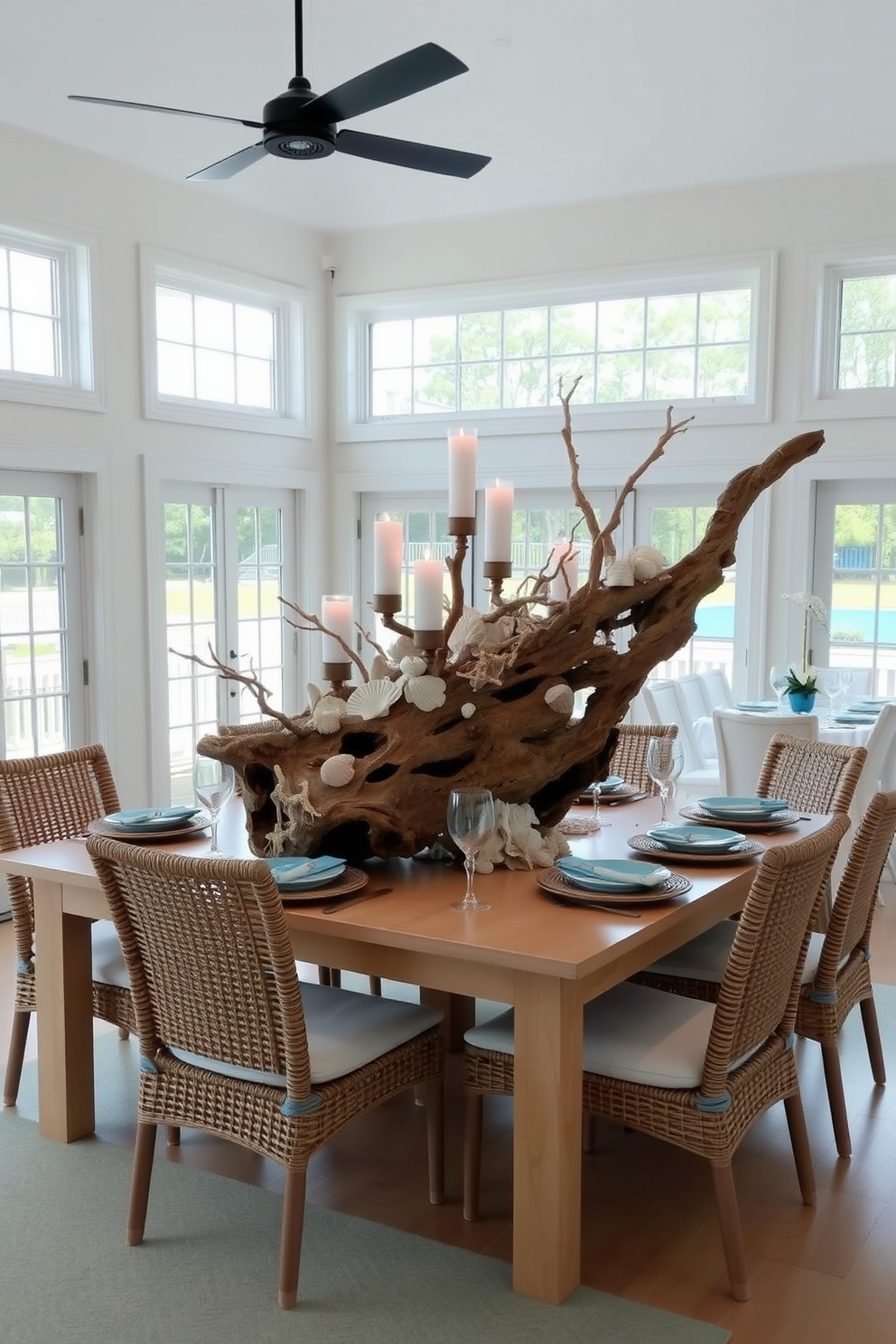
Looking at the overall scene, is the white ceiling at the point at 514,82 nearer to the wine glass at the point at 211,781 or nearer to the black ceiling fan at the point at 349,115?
the black ceiling fan at the point at 349,115

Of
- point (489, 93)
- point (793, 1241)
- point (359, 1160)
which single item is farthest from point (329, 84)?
point (793, 1241)

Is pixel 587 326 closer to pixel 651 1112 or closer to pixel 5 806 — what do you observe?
pixel 5 806

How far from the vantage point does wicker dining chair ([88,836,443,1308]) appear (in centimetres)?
235

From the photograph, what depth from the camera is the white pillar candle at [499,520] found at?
2.97 m

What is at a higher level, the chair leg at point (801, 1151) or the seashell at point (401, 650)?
the seashell at point (401, 650)

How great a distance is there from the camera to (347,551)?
281 inches

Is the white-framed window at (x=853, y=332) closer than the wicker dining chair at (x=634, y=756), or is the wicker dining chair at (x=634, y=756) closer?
the wicker dining chair at (x=634, y=756)

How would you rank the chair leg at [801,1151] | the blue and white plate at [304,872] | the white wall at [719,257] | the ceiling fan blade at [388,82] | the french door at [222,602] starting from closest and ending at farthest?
the blue and white plate at [304,872] → the chair leg at [801,1151] → the ceiling fan blade at [388,82] → the white wall at [719,257] → the french door at [222,602]

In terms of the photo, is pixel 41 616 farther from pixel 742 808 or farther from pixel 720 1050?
pixel 720 1050

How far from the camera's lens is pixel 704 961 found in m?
3.19

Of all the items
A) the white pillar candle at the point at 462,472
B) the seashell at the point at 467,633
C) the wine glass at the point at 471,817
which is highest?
the white pillar candle at the point at 462,472

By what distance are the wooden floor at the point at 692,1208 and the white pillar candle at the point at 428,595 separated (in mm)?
1306

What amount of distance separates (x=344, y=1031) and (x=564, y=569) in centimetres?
123

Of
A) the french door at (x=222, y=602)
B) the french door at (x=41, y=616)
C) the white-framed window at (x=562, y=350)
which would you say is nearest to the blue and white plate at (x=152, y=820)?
the french door at (x=41, y=616)
